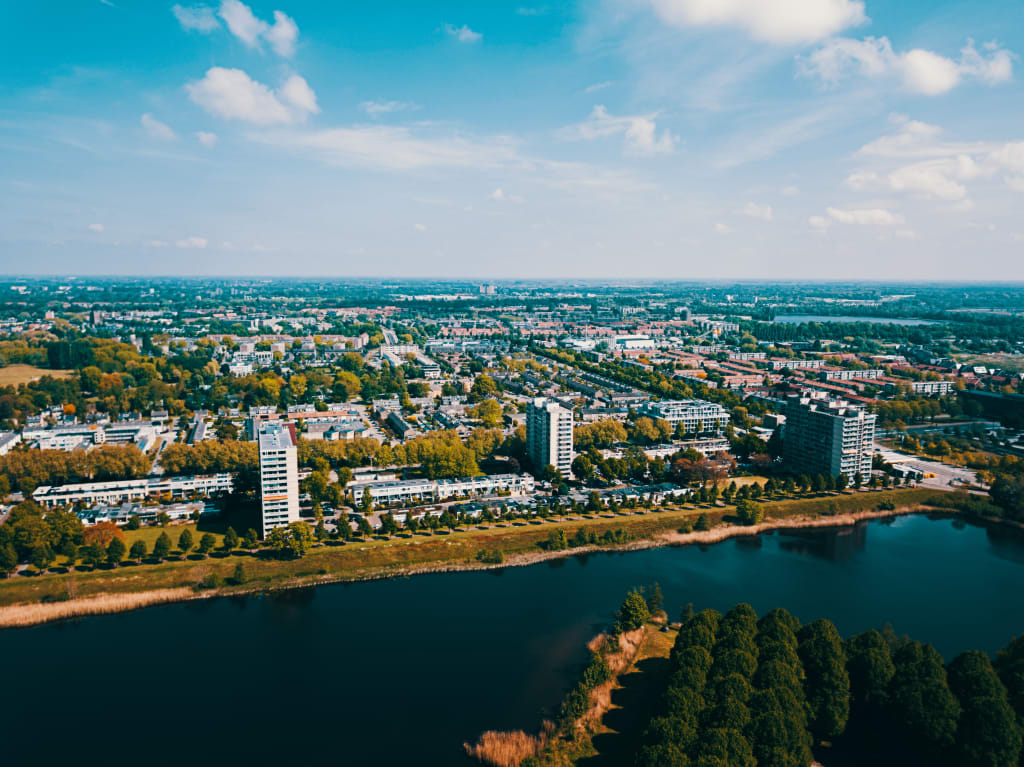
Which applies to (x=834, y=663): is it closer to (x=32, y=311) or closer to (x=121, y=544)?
(x=121, y=544)

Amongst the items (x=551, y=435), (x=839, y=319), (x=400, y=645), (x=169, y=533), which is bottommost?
(x=400, y=645)

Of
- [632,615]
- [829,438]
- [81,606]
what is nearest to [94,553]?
[81,606]

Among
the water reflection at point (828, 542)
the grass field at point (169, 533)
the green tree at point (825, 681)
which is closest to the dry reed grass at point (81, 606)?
the grass field at point (169, 533)

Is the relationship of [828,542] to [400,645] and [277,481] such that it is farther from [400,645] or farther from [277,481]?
[277,481]

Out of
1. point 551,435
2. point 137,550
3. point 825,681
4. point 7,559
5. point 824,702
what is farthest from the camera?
point 551,435

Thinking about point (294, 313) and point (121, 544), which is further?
point (294, 313)

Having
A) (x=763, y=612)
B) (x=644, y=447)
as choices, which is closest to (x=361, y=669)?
(x=763, y=612)

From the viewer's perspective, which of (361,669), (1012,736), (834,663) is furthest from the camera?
(361,669)

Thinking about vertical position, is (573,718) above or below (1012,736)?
below
